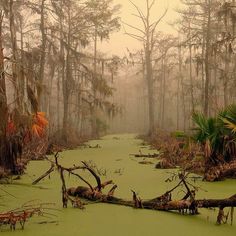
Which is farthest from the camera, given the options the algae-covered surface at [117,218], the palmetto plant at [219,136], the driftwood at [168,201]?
the palmetto plant at [219,136]

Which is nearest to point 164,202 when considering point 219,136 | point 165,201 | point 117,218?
point 165,201

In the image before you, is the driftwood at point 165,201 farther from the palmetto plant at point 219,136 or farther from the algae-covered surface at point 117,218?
the palmetto plant at point 219,136

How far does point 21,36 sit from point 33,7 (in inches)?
368

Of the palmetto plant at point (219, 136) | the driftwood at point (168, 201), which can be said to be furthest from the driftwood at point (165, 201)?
the palmetto plant at point (219, 136)

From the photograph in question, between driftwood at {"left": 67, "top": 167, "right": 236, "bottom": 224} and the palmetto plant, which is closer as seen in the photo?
Result: driftwood at {"left": 67, "top": 167, "right": 236, "bottom": 224}

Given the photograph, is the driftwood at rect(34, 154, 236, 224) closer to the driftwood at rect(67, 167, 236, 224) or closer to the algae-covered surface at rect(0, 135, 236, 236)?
the driftwood at rect(67, 167, 236, 224)

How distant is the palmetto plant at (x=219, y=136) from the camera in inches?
302

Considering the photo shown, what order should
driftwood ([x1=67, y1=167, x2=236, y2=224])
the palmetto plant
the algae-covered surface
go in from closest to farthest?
the algae-covered surface, driftwood ([x1=67, y1=167, x2=236, y2=224]), the palmetto plant

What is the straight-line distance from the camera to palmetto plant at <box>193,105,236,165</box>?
7660mm

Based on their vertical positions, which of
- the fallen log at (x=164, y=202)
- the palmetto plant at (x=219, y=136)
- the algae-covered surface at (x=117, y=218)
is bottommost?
the algae-covered surface at (x=117, y=218)

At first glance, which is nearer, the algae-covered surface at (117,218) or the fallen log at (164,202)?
the algae-covered surface at (117,218)

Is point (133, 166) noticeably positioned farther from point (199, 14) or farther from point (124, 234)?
point (199, 14)

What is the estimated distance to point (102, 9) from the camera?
69.8 ft

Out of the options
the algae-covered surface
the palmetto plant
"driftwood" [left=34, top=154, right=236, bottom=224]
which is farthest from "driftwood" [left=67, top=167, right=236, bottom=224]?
the palmetto plant
